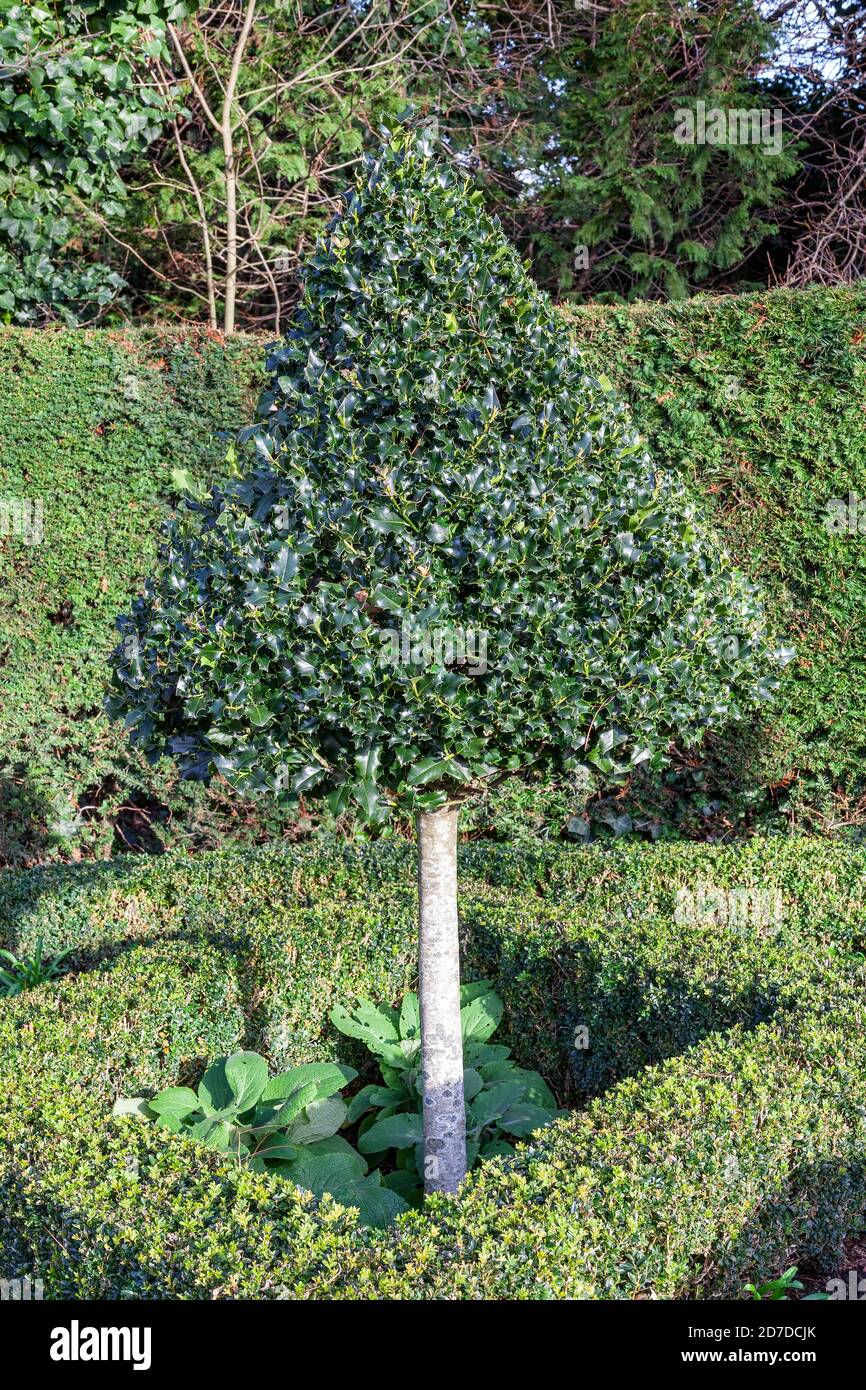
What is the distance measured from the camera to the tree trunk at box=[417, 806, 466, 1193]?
3344 mm

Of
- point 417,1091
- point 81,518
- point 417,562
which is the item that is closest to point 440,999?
point 417,1091

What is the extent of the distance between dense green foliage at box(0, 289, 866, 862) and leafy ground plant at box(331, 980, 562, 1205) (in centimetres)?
257

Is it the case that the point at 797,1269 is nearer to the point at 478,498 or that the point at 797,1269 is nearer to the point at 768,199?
the point at 478,498

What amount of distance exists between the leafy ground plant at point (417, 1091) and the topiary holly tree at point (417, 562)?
126 cm

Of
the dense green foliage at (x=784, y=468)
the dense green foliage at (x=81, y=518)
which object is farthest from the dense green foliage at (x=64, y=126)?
the dense green foliage at (x=784, y=468)

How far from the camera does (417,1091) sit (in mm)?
3992

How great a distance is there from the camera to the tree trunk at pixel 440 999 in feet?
11.0

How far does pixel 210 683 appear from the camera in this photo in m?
2.86

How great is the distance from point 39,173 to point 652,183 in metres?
5.01

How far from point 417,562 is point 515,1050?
2.42 m

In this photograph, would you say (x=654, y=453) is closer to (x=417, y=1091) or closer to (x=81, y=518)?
(x=81, y=518)

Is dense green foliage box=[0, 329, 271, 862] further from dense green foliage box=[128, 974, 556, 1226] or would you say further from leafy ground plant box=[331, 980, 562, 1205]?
dense green foliage box=[128, 974, 556, 1226]

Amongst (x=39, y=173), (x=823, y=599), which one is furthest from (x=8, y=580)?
(x=823, y=599)

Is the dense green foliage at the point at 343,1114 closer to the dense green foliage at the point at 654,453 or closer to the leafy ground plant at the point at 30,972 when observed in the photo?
A: the leafy ground plant at the point at 30,972
